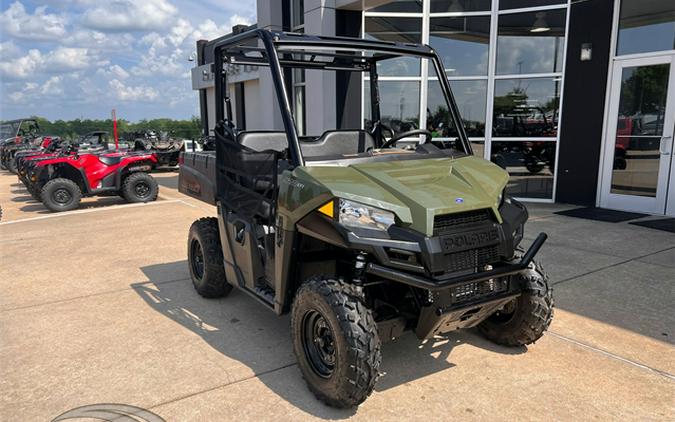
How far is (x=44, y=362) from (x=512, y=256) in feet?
10.3

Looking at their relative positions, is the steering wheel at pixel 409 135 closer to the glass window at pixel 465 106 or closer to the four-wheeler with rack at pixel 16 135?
the glass window at pixel 465 106

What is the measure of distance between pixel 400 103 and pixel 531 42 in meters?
2.55

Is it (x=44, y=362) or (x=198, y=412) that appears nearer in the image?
(x=198, y=412)

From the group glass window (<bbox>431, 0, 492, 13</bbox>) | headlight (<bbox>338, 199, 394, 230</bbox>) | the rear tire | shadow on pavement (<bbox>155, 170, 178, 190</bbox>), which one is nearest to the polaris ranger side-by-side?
headlight (<bbox>338, 199, 394, 230</bbox>)

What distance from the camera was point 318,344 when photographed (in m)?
2.97

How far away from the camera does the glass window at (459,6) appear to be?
30.4 feet

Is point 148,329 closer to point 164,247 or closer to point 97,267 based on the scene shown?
point 97,267

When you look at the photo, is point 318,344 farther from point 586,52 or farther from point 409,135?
point 586,52

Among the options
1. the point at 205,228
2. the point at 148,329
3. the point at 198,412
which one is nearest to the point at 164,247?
the point at 205,228

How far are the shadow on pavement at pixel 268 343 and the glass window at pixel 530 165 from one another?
20.1 feet

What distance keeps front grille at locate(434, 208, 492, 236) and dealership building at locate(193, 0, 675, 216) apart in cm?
514

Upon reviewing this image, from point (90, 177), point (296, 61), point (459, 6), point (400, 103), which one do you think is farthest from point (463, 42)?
point (90, 177)

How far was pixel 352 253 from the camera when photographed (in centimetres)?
299

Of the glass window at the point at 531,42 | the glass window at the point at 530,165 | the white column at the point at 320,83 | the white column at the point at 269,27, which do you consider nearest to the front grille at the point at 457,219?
the glass window at the point at 530,165
